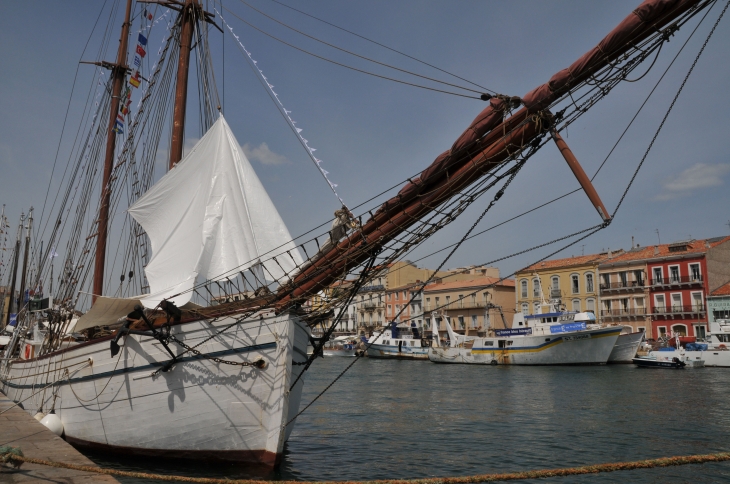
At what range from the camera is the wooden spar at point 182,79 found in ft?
51.3

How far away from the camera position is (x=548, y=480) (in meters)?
11.2

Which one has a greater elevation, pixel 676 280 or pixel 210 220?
pixel 676 280

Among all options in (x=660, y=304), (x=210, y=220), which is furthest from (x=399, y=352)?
(x=210, y=220)

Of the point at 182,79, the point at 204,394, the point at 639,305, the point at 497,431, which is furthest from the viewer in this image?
the point at 639,305

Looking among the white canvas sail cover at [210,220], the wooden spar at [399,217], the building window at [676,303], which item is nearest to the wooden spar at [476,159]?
the wooden spar at [399,217]

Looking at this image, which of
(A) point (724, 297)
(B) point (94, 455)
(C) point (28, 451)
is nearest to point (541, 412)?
(B) point (94, 455)

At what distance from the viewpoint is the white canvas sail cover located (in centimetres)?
1174

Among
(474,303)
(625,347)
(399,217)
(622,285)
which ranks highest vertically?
Answer: (622,285)

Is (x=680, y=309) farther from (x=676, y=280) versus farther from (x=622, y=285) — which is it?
(x=622, y=285)

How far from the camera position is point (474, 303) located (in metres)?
72.3

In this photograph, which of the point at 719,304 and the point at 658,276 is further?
the point at 658,276

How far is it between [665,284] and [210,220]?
53.5 meters

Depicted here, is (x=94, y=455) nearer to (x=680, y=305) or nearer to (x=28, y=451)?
(x=28, y=451)

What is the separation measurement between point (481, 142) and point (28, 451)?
29.1ft
